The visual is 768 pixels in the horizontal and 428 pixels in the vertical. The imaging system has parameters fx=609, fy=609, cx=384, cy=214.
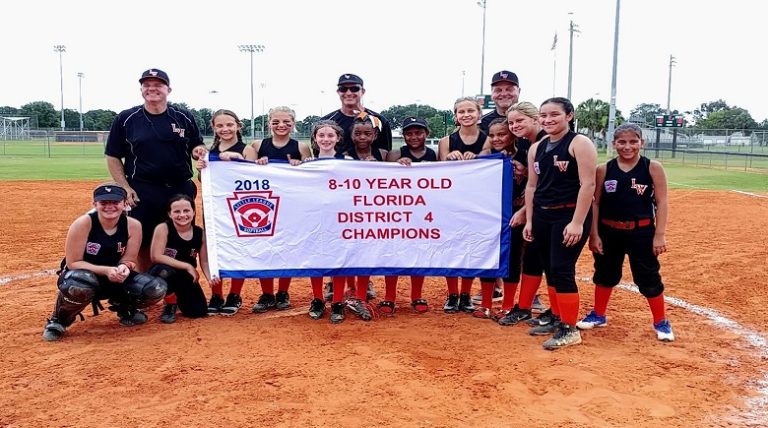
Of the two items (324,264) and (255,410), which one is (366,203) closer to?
(324,264)

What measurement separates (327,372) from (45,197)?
12.3 m

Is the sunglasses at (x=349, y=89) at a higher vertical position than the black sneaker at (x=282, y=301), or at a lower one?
higher

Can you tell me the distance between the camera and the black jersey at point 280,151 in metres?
5.53

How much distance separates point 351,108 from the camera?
19.7 ft

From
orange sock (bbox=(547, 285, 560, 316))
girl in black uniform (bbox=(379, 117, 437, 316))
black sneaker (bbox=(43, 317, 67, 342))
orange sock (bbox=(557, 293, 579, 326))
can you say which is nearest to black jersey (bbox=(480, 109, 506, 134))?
girl in black uniform (bbox=(379, 117, 437, 316))

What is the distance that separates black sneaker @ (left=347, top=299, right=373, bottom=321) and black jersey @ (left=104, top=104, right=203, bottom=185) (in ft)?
6.30

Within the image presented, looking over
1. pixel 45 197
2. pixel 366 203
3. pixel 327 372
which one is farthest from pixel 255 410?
pixel 45 197

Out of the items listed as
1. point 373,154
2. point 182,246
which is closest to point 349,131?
point 373,154

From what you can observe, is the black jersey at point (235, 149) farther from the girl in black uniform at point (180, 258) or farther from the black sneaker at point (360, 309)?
the black sneaker at point (360, 309)

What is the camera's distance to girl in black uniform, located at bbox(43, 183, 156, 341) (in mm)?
4762

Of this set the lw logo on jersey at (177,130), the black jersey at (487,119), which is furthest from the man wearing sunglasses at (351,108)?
the lw logo on jersey at (177,130)

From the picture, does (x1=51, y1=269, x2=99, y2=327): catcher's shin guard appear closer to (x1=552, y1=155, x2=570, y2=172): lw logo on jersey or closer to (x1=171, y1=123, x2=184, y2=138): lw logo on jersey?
(x1=171, y1=123, x2=184, y2=138): lw logo on jersey

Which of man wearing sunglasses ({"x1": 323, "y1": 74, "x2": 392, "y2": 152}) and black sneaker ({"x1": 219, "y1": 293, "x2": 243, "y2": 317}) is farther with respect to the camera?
man wearing sunglasses ({"x1": 323, "y1": 74, "x2": 392, "y2": 152})

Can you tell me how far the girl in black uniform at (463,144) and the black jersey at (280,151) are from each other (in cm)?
130
